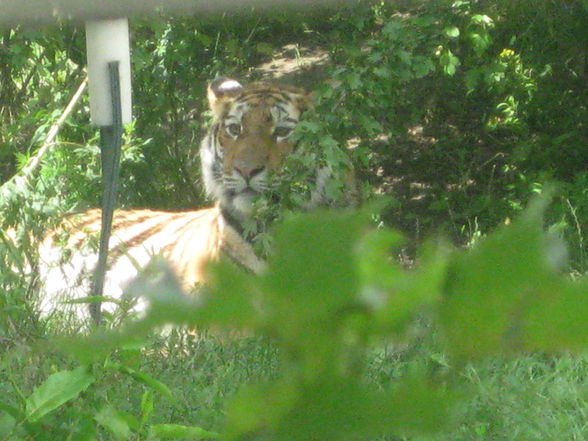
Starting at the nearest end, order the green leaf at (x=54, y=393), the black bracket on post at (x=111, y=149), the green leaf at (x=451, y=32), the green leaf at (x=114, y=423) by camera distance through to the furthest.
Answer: the green leaf at (x=54, y=393)
the green leaf at (x=114, y=423)
the black bracket on post at (x=111, y=149)
the green leaf at (x=451, y=32)

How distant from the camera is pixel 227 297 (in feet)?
0.83

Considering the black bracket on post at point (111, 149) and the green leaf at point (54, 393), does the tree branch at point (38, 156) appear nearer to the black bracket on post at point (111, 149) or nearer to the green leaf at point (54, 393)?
the black bracket on post at point (111, 149)

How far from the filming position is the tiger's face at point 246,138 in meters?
4.65

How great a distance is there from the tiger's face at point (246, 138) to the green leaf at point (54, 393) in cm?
285

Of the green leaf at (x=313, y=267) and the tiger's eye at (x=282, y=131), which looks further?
the tiger's eye at (x=282, y=131)

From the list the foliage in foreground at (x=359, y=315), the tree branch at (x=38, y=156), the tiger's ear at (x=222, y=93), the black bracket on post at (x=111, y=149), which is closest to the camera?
the foliage in foreground at (x=359, y=315)

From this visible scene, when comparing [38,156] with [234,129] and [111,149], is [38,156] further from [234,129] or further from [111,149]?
[111,149]

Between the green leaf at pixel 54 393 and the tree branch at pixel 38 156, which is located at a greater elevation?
the green leaf at pixel 54 393

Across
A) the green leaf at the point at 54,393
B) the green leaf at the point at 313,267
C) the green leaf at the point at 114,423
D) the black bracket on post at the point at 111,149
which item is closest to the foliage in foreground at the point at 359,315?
the green leaf at the point at 313,267

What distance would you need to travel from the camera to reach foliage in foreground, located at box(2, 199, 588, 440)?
247 mm

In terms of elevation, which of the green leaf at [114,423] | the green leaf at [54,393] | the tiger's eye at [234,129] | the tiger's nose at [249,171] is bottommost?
the tiger's nose at [249,171]

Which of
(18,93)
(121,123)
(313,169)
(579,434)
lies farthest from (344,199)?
(18,93)

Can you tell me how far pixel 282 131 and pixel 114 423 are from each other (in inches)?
118

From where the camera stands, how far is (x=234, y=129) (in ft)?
16.0
